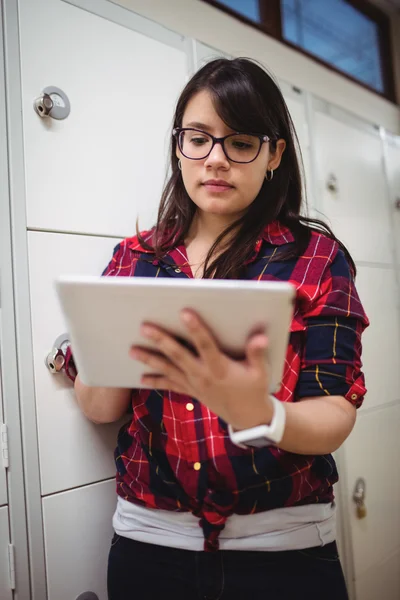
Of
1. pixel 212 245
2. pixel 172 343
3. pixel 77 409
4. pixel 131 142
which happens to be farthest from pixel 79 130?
pixel 172 343

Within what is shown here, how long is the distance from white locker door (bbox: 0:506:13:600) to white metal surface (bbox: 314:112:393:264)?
57.8 inches

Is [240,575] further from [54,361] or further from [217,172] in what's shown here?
[217,172]

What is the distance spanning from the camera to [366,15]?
2561 millimetres

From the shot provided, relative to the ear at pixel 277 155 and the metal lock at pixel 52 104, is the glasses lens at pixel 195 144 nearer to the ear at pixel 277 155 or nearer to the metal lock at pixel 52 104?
the ear at pixel 277 155

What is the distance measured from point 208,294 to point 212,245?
0.52 meters

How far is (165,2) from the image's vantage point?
141cm

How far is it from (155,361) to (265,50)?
5.19 feet

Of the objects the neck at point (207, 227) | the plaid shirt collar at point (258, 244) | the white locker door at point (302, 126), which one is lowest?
the plaid shirt collar at point (258, 244)

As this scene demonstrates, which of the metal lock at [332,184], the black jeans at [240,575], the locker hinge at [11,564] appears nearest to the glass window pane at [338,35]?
the metal lock at [332,184]

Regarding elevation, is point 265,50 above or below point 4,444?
above

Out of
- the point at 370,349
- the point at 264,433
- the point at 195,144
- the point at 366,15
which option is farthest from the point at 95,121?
the point at 366,15

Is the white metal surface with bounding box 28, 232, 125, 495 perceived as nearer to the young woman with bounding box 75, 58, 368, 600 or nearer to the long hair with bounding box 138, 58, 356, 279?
the young woman with bounding box 75, 58, 368, 600

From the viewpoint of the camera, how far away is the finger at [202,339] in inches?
21.4

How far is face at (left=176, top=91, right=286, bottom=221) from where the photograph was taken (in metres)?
0.94
